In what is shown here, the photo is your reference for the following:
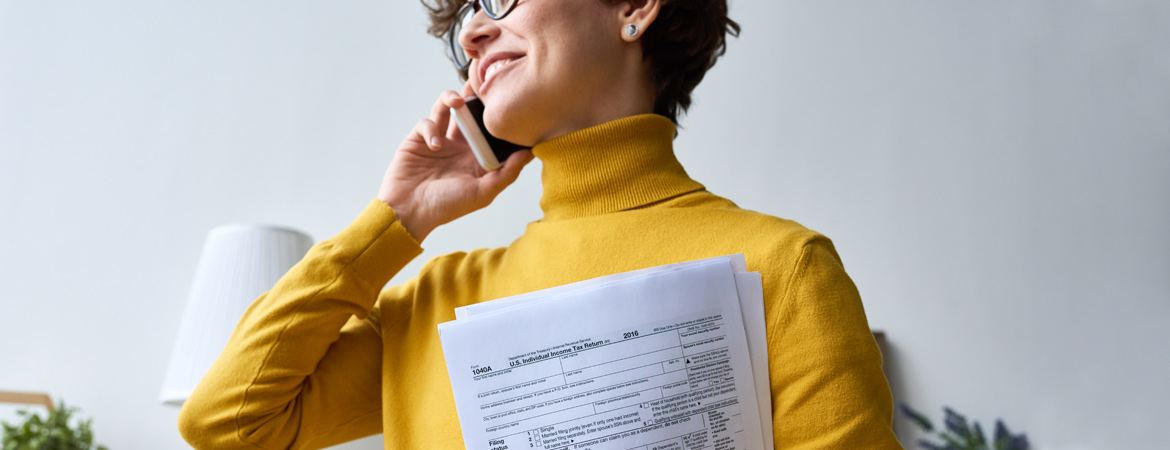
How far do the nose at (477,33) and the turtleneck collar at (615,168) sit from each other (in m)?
0.15

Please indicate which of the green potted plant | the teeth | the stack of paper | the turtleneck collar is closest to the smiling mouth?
the teeth

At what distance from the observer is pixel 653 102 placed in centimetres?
100

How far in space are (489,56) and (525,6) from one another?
0.08 meters

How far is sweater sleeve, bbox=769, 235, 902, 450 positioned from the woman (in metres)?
0.03

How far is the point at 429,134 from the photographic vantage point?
0.97m

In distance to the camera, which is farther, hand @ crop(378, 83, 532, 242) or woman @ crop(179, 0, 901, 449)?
hand @ crop(378, 83, 532, 242)

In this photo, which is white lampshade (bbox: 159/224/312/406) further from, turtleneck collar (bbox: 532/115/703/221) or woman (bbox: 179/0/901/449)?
turtleneck collar (bbox: 532/115/703/221)

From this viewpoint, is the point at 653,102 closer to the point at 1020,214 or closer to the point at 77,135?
the point at 1020,214

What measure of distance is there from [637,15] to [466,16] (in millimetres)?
250

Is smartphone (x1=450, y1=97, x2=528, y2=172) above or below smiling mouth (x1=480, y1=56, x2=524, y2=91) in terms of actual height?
below

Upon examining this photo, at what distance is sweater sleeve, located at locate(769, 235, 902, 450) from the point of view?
0.62m

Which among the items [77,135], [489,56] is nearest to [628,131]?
[489,56]

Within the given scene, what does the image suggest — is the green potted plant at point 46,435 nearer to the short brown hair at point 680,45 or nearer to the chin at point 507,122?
the chin at point 507,122

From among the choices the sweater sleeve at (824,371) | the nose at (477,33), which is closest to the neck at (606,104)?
the nose at (477,33)
